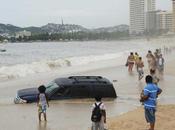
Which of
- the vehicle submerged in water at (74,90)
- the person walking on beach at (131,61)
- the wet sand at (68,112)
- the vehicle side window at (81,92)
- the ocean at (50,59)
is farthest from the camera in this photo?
the ocean at (50,59)

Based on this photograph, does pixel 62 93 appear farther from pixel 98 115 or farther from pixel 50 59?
pixel 50 59

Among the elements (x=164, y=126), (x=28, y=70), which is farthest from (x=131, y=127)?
(x=28, y=70)

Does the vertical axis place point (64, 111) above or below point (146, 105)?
below

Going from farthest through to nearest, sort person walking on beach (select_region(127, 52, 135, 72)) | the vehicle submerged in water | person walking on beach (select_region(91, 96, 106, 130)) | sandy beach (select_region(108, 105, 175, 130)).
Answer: person walking on beach (select_region(127, 52, 135, 72))
the vehicle submerged in water
sandy beach (select_region(108, 105, 175, 130))
person walking on beach (select_region(91, 96, 106, 130))

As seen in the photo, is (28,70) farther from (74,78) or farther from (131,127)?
(131,127)

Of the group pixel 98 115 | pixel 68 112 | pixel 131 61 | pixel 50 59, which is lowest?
pixel 50 59

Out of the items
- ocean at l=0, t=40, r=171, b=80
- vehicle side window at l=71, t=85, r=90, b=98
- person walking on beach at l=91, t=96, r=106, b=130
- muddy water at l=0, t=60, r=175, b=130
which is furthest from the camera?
ocean at l=0, t=40, r=171, b=80

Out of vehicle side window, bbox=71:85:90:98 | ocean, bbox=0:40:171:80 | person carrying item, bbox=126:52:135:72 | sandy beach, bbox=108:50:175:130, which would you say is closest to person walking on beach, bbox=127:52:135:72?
person carrying item, bbox=126:52:135:72

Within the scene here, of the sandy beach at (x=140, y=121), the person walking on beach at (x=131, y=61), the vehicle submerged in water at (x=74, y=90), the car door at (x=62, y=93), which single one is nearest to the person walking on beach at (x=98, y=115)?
the sandy beach at (x=140, y=121)

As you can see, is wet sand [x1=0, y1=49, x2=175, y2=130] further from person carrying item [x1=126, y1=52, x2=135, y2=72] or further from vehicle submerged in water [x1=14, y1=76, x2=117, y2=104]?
person carrying item [x1=126, y1=52, x2=135, y2=72]

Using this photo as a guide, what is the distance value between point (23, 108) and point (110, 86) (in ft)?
14.0

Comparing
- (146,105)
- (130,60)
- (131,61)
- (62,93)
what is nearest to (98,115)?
(146,105)

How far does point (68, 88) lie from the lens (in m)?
19.2

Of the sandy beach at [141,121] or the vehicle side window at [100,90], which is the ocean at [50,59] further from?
the sandy beach at [141,121]
